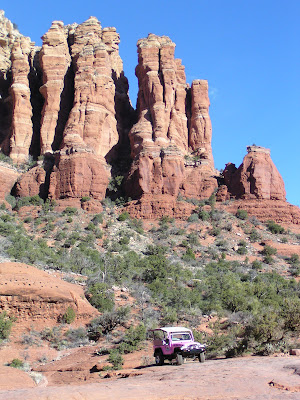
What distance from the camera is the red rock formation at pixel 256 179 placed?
4928cm

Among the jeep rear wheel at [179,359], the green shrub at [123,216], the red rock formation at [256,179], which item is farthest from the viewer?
the red rock formation at [256,179]

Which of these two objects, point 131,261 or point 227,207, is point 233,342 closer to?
point 131,261

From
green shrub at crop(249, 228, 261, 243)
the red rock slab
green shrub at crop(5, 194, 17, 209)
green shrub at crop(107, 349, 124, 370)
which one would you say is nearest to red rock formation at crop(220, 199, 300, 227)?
green shrub at crop(249, 228, 261, 243)

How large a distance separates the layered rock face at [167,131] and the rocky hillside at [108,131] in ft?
0.40

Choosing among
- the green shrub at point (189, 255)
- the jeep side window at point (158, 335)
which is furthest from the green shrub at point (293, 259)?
the jeep side window at point (158, 335)

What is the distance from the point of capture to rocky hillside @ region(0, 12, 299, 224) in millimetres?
48562

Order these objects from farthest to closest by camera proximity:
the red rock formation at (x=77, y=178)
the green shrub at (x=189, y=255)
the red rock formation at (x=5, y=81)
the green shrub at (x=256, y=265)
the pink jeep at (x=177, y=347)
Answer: the red rock formation at (x=5, y=81) → the red rock formation at (x=77, y=178) → the green shrub at (x=256, y=265) → the green shrub at (x=189, y=255) → the pink jeep at (x=177, y=347)

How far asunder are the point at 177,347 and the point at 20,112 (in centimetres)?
4796

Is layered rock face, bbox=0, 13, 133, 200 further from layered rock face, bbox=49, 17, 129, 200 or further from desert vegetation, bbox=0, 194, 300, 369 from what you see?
desert vegetation, bbox=0, 194, 300, 369

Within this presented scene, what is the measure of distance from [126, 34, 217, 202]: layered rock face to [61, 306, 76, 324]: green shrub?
27.5 metres

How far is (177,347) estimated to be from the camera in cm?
1394

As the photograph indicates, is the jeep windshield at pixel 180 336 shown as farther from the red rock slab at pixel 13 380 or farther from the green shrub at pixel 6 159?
the green shrub at pixel 6 159

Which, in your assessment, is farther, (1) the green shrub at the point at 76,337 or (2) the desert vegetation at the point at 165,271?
(1) the green shrub at the point at 76,337

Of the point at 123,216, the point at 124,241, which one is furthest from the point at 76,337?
the point at 123,216
